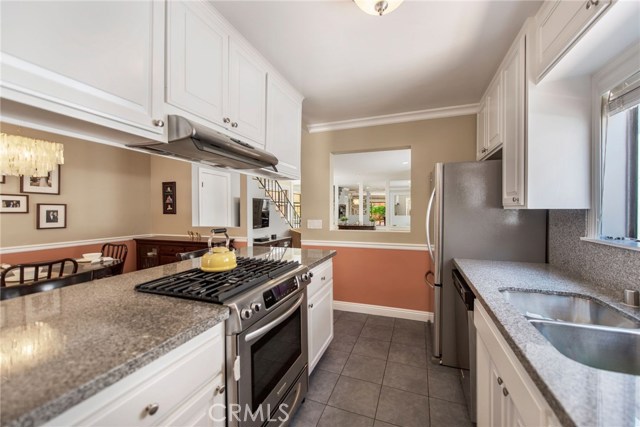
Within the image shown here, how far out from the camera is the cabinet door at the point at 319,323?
70.9 inches

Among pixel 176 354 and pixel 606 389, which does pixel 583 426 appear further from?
pixel 176 354

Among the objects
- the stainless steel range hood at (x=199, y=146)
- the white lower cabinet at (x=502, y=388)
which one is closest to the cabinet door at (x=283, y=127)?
the stainless steel range hood at (x=199, y=146)

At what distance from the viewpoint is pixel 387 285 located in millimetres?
3053

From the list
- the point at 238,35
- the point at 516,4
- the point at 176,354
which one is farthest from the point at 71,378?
the point at 516,4

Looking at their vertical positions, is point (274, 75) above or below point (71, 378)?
above

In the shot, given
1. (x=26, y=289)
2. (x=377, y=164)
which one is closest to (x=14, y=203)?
(x=26, y=289)

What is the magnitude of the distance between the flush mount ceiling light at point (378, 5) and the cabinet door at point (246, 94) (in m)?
0.80

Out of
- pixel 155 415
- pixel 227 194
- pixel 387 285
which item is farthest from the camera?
pixel 227 194

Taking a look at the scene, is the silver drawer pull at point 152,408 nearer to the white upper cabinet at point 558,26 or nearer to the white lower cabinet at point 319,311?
the white lower cabinet at point 319,311

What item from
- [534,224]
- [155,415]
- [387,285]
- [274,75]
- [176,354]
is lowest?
[387,285]

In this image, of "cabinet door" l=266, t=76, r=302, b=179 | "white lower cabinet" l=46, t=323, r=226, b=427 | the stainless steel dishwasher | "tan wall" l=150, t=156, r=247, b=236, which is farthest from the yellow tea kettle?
"tan wall" l=150, t=156, r=247, b=236

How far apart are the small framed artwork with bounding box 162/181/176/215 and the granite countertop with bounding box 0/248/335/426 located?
143 inches

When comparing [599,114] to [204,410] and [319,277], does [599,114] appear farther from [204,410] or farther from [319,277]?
[204,410]

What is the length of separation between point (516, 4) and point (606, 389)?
1.77 m
